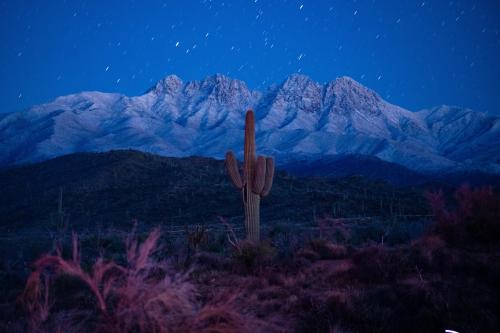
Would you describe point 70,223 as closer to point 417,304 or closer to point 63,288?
point 63,288

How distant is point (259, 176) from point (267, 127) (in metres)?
140

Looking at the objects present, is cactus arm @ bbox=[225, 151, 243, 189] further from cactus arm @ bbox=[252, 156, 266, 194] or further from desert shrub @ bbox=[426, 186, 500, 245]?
desert shrub @ bbox=[426, 186, 500, 245]

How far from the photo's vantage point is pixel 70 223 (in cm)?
3412

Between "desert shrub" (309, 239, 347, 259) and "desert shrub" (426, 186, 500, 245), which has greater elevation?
"desert shrub" (426, 186, 500, 245)

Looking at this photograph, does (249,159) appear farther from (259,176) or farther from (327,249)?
(327,249)

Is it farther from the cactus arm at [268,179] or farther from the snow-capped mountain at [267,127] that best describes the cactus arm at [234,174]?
the snow-capped mountain at [267,127]

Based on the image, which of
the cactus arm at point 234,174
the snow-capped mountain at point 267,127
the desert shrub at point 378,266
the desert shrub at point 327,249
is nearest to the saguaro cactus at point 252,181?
the cactus arm at point 234,174

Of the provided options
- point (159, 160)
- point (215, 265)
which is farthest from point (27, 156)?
point (215, 265)

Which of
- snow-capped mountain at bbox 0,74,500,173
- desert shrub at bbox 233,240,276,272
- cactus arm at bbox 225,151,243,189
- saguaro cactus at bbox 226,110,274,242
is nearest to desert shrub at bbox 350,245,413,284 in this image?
desert shrub at bbox 233,240,276,272

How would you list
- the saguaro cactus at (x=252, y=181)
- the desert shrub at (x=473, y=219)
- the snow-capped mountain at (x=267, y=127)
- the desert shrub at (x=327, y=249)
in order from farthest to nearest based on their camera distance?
1. the snow-capped mountain at (x=267, y=127)
2. the saguaro cactus at (x=252, y=181)
3. the desert shrub at (x=327, y=249)
4. the desert shrub at (x=473, y=219)

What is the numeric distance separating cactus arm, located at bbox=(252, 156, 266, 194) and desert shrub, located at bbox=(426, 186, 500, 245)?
16.8ft

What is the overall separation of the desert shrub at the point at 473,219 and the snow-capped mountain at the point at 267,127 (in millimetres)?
88775

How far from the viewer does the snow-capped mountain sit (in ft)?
397

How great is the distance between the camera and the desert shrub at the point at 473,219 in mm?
12219
